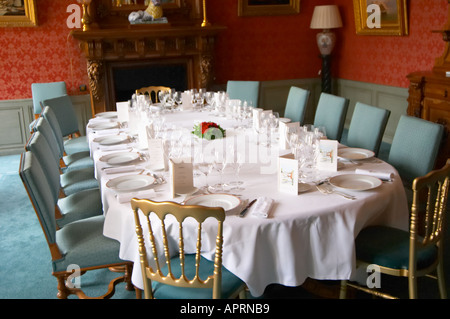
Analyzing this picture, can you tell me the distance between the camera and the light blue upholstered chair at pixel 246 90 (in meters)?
5.38

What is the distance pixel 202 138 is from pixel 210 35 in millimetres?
3071

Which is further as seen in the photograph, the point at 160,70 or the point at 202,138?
the point at 160,70

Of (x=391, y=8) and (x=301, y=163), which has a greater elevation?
(x=391, y=8)

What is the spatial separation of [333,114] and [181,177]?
2.13 metres

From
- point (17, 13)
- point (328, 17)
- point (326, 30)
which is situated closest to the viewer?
point (17, 13)

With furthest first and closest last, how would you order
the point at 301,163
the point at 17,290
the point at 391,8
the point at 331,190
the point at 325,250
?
the point at 391,8 → the point at 17,290 → the point at 301,163 → the point at 331,190 → the point at 325,250

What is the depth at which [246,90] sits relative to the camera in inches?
214

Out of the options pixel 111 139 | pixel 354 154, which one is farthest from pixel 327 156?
pixel 111 139

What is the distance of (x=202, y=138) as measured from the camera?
11.2ft

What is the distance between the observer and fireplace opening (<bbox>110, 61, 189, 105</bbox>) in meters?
6.20

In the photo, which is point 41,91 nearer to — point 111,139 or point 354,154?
point 111,139

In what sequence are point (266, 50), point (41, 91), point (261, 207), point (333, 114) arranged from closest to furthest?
point (261, 207) → point (333, 114) → point (41, 91) → point (266, 50)

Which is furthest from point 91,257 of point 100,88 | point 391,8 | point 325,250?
point 391,8

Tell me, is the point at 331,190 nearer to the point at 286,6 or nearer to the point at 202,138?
the point at 202,138
